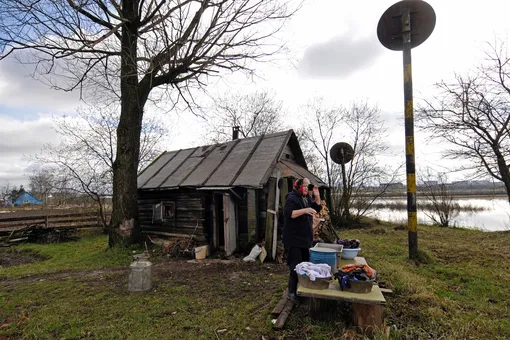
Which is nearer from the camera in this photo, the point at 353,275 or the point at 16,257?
the point at 353,275

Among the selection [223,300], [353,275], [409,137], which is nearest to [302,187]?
[353,275]

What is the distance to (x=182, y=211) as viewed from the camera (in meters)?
9.80

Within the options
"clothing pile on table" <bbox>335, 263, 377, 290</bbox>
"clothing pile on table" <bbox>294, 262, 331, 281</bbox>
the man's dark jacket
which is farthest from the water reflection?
"clothing pile on table" <bbox>294, 262, 331, 281</bbox>

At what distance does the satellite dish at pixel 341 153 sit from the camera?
15491mm

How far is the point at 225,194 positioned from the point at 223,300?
385cm

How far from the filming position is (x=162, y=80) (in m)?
9.79

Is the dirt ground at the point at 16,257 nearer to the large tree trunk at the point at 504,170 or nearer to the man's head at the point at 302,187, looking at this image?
the man's head at the point at 302,187

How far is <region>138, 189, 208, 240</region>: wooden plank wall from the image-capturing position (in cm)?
924

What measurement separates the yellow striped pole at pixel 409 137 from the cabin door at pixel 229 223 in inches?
193

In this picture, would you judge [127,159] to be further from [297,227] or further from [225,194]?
[297,227]

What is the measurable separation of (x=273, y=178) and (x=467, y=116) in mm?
10463

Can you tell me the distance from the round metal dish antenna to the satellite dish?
7.94 m

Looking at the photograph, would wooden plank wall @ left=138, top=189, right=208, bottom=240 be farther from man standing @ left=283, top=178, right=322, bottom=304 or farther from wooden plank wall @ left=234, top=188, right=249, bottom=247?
A: man standing @ left=283, top=178, right=322, bottom=304

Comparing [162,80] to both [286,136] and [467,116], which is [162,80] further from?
[467,116]
